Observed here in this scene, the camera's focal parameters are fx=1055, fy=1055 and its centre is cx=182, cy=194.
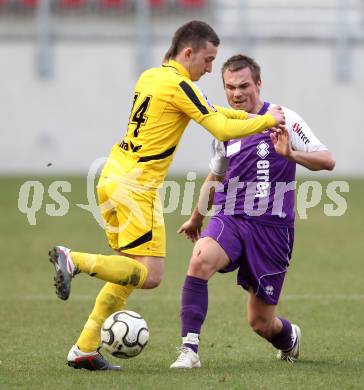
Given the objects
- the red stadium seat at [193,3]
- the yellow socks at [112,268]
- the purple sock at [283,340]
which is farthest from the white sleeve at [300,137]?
the red stadium seat at [193,3]

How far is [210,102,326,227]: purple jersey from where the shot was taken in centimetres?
709

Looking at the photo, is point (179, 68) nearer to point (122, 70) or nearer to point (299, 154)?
point (299, 154)

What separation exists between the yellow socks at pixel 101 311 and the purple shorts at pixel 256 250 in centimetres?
72

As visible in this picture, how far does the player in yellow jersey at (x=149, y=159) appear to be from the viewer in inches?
256

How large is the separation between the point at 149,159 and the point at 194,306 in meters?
0.99

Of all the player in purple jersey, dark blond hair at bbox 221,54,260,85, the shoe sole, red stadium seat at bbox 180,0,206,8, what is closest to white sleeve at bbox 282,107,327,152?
the player in purple jersey

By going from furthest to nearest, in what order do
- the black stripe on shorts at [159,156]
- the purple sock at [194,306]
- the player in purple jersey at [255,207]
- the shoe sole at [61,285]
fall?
the player in purple jersey at [255,207] < the purple sock at [194,306] < the black stripe on shorts at [159,156] < the shoe sole at [61,285]

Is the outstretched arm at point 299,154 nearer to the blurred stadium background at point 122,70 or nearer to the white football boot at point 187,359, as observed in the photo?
the white football boot at point 187,359

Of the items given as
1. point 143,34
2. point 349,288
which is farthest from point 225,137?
point 143,34

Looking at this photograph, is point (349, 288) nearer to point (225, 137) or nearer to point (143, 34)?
point (225, 137)

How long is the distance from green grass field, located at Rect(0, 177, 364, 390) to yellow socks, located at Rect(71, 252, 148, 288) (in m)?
0.60

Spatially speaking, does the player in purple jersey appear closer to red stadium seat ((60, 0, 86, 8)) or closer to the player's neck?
the player's neck

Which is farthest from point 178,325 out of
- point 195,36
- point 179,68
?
point 195,36

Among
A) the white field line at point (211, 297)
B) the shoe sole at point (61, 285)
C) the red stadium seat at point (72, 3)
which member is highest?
the red stadium seat at point (72, 3)
